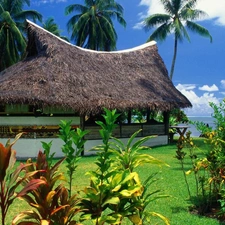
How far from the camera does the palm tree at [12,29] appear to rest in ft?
73.4

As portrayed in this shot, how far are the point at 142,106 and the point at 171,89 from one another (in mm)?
3408

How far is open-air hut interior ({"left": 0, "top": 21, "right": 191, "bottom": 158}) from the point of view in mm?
10219

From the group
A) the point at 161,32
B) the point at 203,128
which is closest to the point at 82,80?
the point at 203,128

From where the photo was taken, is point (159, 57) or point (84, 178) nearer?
point (84, 178)

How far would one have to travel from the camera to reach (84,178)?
7.21m

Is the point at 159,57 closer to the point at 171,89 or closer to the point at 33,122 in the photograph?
the point at 171,89

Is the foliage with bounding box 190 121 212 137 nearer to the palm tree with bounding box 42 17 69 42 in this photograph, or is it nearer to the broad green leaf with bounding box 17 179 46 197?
the broad green leaf with bounding box 17 179 46 197

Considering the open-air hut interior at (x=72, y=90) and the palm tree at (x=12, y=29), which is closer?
the open-air hut interior at (x=72, y=90)

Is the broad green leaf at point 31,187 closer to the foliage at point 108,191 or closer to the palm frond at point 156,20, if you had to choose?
the foliage at point 108,191

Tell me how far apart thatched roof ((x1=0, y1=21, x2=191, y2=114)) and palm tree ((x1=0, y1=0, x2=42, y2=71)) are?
10.2 m

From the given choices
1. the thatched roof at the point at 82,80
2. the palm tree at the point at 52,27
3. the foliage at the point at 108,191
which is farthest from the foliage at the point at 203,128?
the palm tree at the point at 52,27

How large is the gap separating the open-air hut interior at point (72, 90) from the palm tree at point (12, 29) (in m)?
10.2

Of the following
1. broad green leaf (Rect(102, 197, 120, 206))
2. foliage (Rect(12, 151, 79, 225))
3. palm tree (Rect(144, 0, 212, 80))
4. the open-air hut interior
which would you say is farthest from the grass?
palm tree (Rect(144, 0, 212, 80))

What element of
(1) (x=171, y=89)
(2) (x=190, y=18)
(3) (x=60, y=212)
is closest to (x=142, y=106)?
(1) (x=171, y=89)
